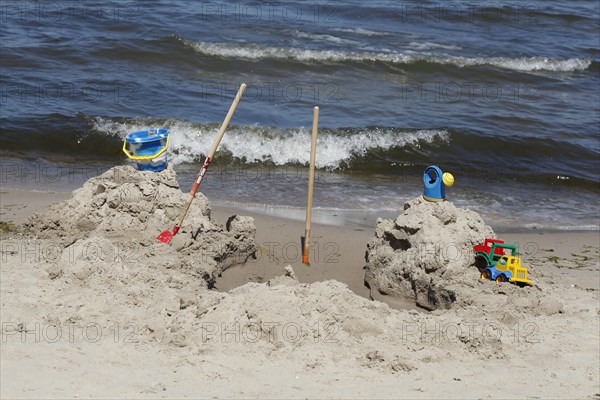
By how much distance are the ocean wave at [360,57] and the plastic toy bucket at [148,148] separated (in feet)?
26.6

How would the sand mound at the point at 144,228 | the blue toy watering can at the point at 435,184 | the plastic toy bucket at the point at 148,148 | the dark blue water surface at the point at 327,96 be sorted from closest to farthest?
1. the sand mound at the point at 144,228
2. the blue toy watering can at the point at 435,184
3. the plastic toy bucket at the point at 148,148
4. the dark blue water surface at the point at 327,96

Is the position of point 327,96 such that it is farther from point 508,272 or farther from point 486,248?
point 508,272

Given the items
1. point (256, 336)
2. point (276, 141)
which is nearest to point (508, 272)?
point (256, 336)

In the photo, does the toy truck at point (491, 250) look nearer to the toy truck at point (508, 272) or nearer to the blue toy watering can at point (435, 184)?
the toy truck at point (508, 272)

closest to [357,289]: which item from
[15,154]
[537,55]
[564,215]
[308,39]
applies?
[564,215]

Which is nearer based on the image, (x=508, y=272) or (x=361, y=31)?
(x=508, y=272)

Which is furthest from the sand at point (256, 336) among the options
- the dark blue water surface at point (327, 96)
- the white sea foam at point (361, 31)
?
the white sea foam at point (361, 31)

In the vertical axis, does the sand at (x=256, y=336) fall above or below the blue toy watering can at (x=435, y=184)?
below

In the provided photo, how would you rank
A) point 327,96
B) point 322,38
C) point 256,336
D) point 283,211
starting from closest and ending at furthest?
1. point 256,336
2. point 283,211
3. point 327,96
4. point 322,38

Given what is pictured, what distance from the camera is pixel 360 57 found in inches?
619

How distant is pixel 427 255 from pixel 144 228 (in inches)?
90.2

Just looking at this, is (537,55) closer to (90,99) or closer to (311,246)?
(90,99)

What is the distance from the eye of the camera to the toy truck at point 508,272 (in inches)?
263

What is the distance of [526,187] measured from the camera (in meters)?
11.1
